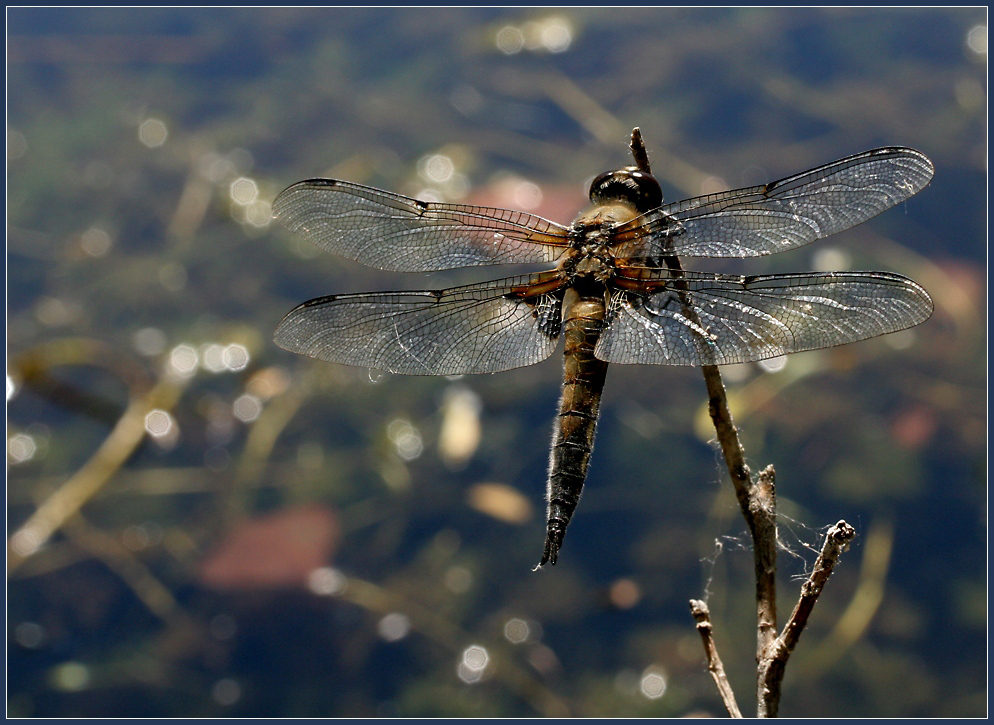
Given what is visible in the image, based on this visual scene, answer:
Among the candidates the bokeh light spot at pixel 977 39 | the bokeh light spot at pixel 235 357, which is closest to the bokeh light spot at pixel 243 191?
the bokeh light spot at pixel 235 357

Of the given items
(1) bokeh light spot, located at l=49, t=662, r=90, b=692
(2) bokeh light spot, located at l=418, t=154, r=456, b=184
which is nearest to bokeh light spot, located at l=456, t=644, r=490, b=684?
(1) bokeh light spot, located at l=49, t=662, r=90, b=692

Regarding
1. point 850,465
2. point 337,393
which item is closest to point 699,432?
point 850,465

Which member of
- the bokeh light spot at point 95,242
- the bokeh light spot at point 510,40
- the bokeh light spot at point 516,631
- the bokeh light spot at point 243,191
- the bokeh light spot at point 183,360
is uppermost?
the bokeh light spot at point 510,40

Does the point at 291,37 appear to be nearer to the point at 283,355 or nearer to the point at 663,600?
the point at 283,355

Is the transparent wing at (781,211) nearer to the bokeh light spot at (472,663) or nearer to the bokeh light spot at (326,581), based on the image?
the bokeh light spot at (472,663)

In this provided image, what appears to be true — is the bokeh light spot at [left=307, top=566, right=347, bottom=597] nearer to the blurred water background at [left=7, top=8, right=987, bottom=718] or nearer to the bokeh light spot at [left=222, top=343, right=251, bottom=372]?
the blurred water background at [left=7, top=8, right=987, bottom=718]
